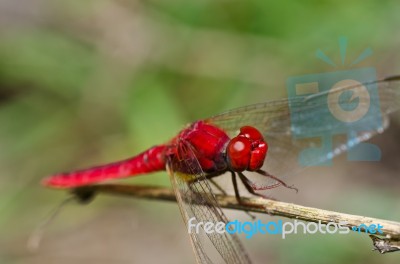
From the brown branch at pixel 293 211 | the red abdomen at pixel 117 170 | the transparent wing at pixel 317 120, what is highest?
the red abdomen at pixel 117 170

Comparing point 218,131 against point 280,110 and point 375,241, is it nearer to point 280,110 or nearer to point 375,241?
point 280,110

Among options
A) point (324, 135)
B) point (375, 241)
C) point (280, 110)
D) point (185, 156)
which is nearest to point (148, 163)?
point (185, 156)

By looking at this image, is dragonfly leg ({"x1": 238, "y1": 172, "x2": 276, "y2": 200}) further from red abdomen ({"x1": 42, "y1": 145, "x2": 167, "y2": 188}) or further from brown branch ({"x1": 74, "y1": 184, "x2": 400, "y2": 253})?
red abdomen ({"x1": 42, "y1": 145, "x2": 167, "y2": 188})

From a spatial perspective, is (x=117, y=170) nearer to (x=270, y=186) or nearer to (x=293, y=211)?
(x=270, y=186)

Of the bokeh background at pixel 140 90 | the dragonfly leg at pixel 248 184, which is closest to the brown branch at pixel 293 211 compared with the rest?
the dragonfly leg at pixel 248 184

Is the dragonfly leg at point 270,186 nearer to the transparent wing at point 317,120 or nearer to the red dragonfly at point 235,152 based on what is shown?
the red dragonfly at point 235,152
